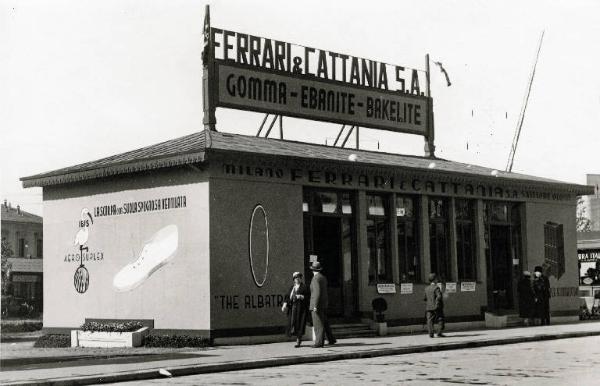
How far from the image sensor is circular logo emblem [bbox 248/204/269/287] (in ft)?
69.6

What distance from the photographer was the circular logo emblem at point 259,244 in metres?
21.2

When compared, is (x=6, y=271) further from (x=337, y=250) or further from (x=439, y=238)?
(x=337, y=250)

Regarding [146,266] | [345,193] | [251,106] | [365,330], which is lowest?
[365,330]

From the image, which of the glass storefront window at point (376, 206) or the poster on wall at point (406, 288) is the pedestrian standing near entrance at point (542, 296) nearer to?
the poster on wall at point (406, 288)

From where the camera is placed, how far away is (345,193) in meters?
24.0

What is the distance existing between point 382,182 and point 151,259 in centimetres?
712

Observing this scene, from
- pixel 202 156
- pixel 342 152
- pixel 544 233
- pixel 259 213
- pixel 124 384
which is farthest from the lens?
pixel 544 233

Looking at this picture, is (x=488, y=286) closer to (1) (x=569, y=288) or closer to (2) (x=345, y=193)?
(1) (x=569, y=288)

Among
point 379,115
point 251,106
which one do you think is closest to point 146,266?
point 251,106

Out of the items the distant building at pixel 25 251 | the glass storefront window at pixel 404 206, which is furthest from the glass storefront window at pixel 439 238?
the distant building at pixel 25 251

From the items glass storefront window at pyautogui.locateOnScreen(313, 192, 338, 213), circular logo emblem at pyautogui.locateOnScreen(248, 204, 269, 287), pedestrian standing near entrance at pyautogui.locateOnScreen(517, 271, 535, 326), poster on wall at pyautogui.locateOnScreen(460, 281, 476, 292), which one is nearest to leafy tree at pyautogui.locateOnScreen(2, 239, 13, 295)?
poster on wall at pyautogui.locateOnScreen(460, 281, 476, 292)

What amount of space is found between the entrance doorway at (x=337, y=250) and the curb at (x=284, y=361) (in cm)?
464

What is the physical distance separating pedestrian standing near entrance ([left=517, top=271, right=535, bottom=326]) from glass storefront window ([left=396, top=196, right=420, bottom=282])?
11.8 feet

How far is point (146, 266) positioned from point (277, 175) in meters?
3.94
